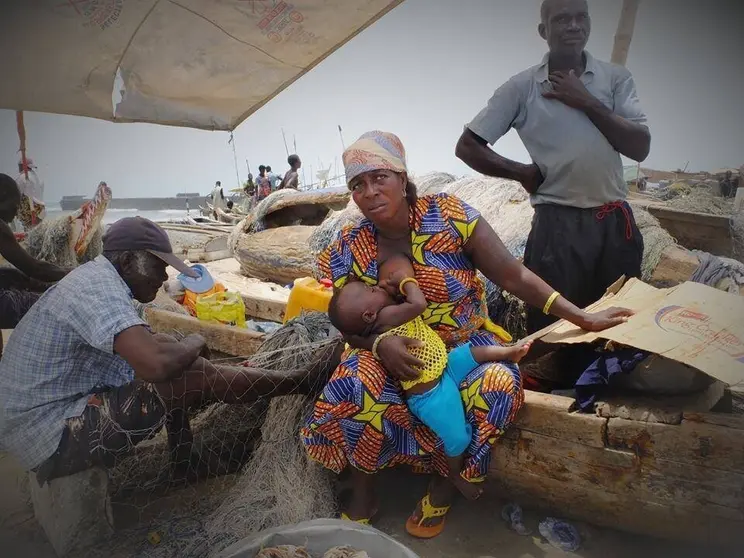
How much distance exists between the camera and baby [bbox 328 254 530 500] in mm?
1832

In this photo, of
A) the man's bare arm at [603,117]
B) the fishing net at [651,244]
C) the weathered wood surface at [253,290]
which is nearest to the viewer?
the man's bare arm at [603,117]

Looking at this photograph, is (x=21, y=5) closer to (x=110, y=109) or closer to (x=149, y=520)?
(x=110, y=109)

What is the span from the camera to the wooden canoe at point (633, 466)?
1572mm

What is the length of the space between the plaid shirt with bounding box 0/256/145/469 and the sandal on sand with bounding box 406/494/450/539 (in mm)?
1329

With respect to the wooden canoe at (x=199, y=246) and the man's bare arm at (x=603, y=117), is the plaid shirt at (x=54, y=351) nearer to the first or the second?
the man's bare arm at (x=603, y=117)

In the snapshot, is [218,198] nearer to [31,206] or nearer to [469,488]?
[31,206]

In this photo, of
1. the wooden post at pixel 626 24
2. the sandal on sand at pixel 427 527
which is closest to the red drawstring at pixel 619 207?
the wooden post at pixel 626 24

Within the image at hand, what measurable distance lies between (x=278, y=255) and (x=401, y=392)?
12.4ft

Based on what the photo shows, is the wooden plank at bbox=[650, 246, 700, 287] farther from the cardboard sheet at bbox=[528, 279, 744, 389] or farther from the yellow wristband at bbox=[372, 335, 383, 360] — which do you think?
the yellow wristband at bbox=[372, 335, 383, 360]

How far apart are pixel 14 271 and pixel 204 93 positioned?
238 cm

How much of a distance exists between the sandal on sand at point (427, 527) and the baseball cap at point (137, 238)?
4.66 feet

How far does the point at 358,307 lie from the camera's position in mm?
1923

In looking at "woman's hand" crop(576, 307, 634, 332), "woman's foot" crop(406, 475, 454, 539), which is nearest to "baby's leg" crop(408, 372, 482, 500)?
"woman's foot" crop(406, 475, 454, 539)

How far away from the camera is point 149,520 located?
220 cm
